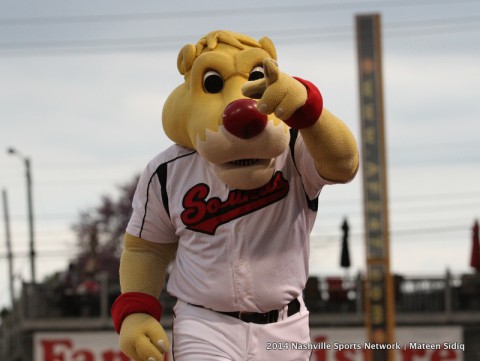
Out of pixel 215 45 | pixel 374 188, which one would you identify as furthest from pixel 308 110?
pixel 374 188

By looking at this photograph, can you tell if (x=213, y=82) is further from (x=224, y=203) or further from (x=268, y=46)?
(x=224, y=203)

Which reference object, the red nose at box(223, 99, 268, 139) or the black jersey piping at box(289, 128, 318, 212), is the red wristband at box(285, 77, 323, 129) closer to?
the red nose at box(223, 99, 268, 139)

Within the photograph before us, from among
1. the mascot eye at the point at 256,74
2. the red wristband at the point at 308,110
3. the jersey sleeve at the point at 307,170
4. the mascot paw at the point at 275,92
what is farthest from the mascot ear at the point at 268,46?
the mascot paw at the point at 275,92

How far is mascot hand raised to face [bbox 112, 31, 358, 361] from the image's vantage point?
583 cm

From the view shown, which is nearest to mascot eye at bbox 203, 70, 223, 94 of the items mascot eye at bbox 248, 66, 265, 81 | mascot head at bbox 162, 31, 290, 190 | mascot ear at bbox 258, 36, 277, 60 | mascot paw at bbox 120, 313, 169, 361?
mascot head at bbox 162, 31, 290, 190

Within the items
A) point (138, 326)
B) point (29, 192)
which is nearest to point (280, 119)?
point (138, 326)

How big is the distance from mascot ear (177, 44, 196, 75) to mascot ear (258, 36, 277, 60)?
33cm

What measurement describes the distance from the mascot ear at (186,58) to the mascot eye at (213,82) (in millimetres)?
165

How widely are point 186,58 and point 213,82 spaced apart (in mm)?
225

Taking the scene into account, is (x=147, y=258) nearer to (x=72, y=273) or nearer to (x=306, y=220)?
(x=306, y=220)

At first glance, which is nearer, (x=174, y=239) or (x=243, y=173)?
(x=243, y=173)

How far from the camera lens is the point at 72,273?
24719mm

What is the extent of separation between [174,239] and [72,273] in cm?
1867

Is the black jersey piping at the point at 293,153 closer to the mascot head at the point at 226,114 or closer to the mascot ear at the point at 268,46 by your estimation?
the mascot head at the point at 226,114
